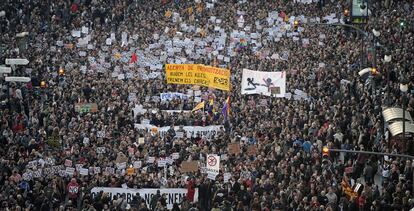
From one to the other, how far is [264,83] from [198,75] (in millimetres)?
2747

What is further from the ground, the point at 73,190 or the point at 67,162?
the point at 67,162

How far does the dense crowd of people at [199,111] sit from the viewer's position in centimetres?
3447

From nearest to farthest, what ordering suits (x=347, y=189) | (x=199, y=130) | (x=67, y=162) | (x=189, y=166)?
(x=347, y=189)
(x=189, y=166)
(x=67, y=162)
(x=199, y=130)

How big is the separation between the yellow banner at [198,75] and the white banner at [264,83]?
70 cm

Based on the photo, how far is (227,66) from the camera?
48.6 metres

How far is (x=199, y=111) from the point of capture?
1697 inches

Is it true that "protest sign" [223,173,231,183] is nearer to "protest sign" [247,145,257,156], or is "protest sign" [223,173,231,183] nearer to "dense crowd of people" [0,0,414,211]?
"dense crowd of people" [0,0,414,211]

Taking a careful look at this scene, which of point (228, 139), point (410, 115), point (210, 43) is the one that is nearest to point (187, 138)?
point (228, 139)

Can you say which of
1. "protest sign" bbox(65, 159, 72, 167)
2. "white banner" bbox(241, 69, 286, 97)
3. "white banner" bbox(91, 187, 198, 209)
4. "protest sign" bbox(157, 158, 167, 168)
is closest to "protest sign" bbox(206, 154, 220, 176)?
"white banner" bbox(91, 187, 198, 209)

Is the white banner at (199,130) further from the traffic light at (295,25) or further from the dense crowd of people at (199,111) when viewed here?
the traffic light at (295,25)

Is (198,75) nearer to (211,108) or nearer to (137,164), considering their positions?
(211,108)

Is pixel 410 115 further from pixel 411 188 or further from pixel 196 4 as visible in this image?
pixel 196 4

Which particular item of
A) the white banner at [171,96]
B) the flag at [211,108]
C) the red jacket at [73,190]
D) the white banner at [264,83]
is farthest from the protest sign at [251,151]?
the white banner at [171,96]

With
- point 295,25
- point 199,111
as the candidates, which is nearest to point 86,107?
point 199,111
